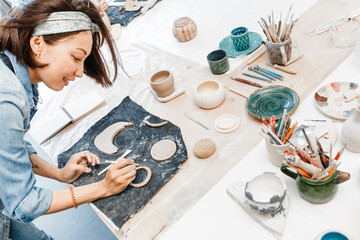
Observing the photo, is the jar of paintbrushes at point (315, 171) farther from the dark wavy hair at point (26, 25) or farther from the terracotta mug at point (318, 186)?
the dark wavy hair at point (26, 25)

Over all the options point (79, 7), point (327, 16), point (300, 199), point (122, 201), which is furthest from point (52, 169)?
point (327, 16)

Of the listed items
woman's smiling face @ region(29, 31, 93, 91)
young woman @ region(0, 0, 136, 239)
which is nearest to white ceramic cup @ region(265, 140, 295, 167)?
young woman @ region(0, 0, 136, 239)

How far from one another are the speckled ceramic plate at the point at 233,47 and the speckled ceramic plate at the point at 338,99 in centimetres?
55

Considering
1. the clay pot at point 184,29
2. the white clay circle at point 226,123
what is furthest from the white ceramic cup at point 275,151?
the clay pot at point 184,29

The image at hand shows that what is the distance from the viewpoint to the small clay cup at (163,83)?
57.7 inches

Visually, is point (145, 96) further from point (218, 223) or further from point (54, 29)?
point (218, 223)

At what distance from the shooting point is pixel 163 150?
1236mm

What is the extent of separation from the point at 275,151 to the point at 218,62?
2.29 ft

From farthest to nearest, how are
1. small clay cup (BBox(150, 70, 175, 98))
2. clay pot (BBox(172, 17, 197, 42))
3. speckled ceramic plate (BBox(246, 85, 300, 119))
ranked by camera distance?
1. clay pot (BBox(172, 17, 197, 42))
2. small clay cup (BBox(150, 70, 175, 98))
3. speckled ceramic plate (BBox(246, 85, 300, 119))

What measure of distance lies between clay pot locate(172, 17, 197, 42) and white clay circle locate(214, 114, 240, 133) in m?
0.81

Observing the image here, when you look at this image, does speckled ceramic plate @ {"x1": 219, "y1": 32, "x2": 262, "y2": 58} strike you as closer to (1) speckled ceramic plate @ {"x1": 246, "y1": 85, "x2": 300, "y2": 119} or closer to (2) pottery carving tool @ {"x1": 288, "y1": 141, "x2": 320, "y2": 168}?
(1) speckled ceramic plate @ {"x1": 246, "y1": 85, "x2": 300, "y2": 119}

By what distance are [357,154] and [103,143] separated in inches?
41.4

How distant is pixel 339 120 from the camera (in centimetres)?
108

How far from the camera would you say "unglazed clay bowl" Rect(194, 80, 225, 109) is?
1340 millimetres
